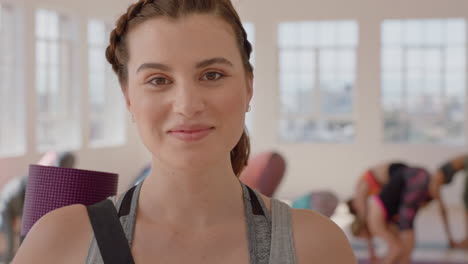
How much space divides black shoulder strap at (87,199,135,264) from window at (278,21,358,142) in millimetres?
11644

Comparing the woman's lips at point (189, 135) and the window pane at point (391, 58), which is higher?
the window pane at point (391, 58)

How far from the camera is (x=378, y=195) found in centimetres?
630

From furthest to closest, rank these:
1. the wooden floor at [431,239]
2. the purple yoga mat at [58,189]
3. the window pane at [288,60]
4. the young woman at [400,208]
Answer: the window pane at [288,60] → the wooden floor at [431,239] → the young woman at [400,208] → the purple yoga mat at [58,189]

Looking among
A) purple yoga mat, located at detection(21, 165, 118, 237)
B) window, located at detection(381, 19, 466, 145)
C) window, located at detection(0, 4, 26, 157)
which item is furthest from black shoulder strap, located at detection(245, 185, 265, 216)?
window, located at detection(381, 19, 466, 145)

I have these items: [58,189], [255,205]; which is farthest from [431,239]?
[255,205]

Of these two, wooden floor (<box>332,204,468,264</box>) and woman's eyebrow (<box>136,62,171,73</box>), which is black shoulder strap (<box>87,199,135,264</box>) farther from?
wooden floor (<box>332,204,468,264</box>)

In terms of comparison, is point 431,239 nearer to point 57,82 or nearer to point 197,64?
point 57,82

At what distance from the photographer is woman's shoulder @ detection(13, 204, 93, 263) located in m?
1.25

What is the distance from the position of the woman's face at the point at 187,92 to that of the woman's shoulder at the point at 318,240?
20 cm

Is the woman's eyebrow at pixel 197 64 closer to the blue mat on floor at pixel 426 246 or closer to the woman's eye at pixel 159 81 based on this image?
the woman's eye at pixel 159 81

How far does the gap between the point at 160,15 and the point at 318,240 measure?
509mm

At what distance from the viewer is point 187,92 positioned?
121 cm

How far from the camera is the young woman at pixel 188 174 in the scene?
1.23 m

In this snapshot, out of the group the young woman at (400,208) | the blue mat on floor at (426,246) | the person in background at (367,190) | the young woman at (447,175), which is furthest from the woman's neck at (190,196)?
the blue mat on floor at (426,246)
